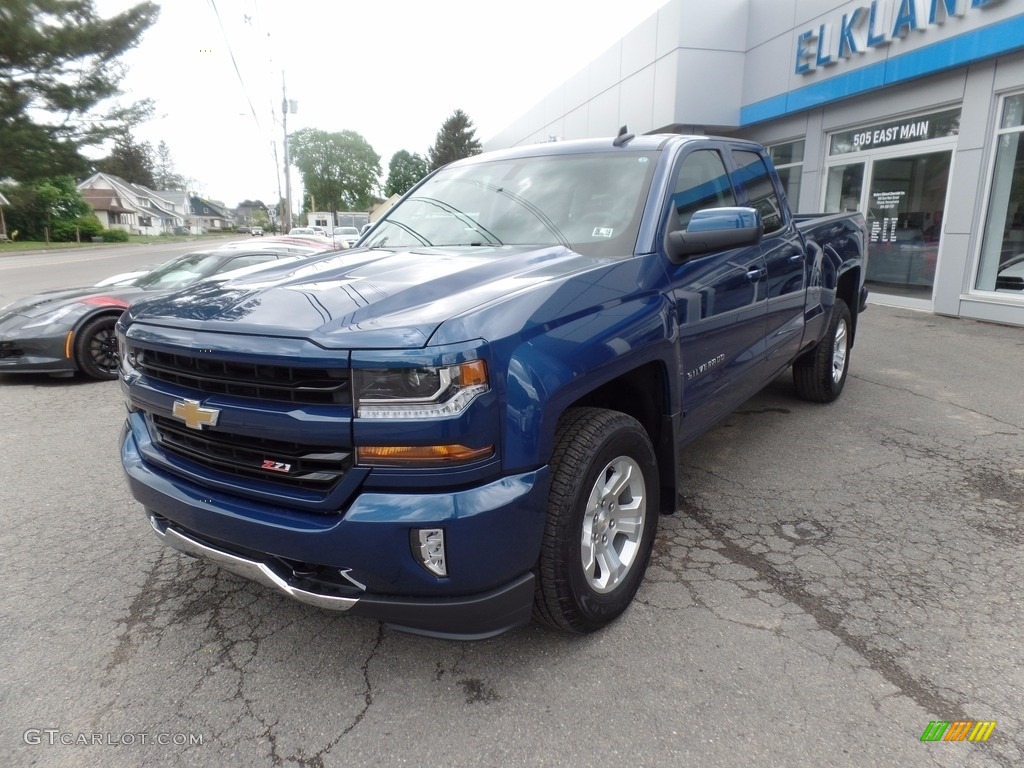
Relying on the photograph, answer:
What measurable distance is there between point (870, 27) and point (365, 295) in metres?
11.5

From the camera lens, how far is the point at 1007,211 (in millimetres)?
9094

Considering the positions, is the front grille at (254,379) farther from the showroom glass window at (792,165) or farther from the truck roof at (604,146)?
the showroom glass window at (792,165)

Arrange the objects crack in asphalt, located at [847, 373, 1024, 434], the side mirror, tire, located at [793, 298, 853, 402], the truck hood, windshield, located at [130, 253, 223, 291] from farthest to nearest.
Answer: windshield, located at [130, 253, 223, 291] → tire, located at [793, 298, 853, 402] → crack in asphalt, located at [847, 373, 1024, 434] → the side mirror → the truck hood

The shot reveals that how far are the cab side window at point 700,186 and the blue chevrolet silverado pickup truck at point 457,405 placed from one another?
0.03m

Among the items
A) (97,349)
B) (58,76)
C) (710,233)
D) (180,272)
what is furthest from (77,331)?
(58,76)

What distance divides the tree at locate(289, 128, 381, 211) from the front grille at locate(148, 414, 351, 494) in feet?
299

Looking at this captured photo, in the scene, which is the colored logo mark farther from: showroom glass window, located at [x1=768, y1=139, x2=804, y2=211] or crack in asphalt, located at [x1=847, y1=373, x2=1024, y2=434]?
showroom glass window, located at [x1=768, y1=139, x2=804, y2=211]

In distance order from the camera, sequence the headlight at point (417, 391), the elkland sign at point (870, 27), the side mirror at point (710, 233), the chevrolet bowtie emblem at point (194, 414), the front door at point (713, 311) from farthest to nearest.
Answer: the elkland sign at point (870, 27)
the front door at point (713, 311)
the side mirror at point (710, 233)
the chevrolet bowtie emblem at point (194, 414)
the headlight at point (417, 391)

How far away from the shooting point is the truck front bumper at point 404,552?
→ 1.95 metres

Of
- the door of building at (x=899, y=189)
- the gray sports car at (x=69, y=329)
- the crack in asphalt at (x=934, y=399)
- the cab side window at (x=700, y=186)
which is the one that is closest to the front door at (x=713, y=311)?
the cab side window at (x=700, y=186)

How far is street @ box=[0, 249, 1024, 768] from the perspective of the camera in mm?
2078

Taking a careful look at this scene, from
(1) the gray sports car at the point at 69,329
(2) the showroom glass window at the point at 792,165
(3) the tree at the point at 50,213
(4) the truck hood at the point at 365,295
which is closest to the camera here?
(4) the truck hood at the point at 365,295

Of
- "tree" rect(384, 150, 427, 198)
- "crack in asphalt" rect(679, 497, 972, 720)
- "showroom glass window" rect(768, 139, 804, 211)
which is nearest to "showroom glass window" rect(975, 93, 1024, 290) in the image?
"showroom glass window" rect(768, 139, 804, 211)

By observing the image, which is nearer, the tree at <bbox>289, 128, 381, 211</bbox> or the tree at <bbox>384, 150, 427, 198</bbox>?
the tree at <bbox>289, 128, 381, 211</bbox>
